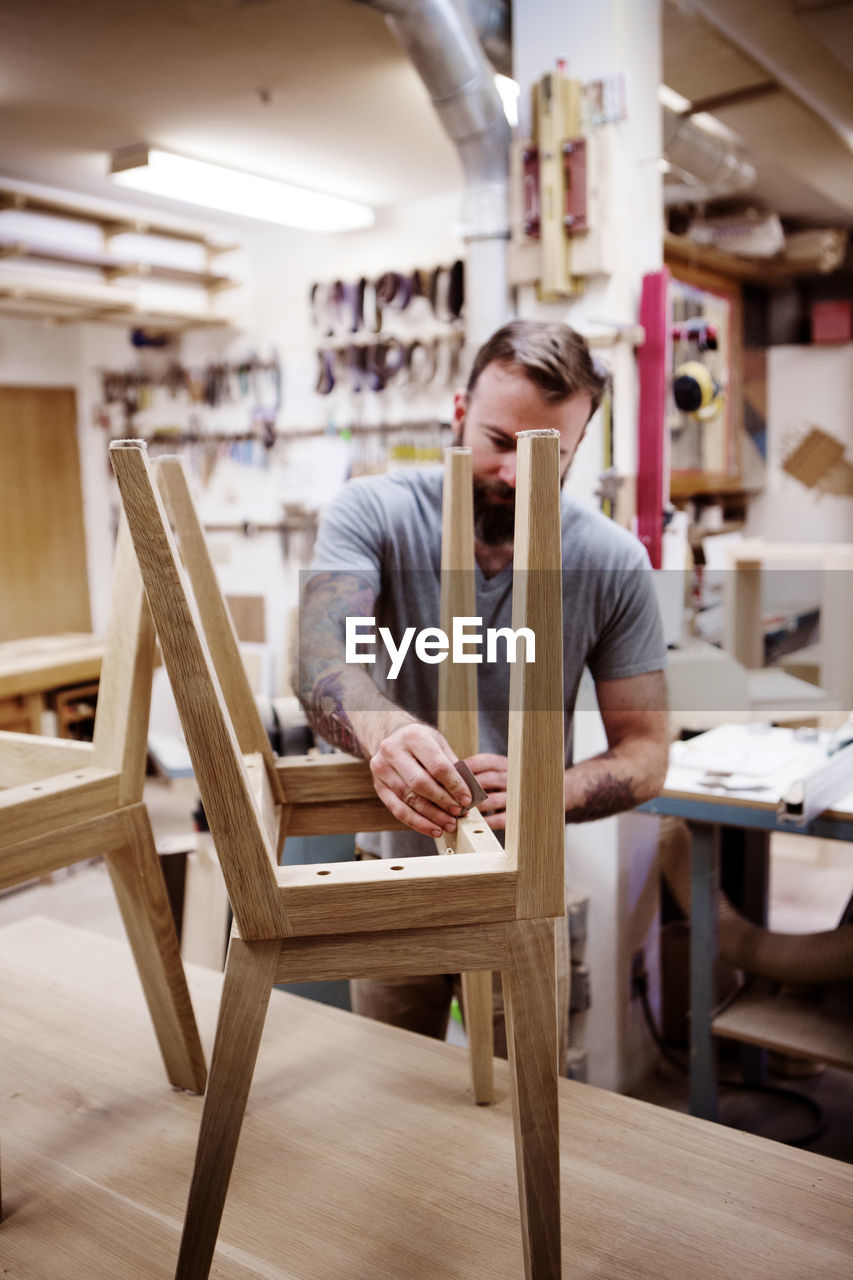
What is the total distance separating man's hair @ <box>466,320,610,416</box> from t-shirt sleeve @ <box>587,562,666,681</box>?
29cm

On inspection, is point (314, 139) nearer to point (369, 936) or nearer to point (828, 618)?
point (828, 618)

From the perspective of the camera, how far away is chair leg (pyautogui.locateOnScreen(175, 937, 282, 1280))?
2.36ft

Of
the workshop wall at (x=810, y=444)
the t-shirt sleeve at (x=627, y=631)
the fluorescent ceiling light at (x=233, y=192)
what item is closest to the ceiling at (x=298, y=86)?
the fluorescent ceiling light at (x=233, y=192)

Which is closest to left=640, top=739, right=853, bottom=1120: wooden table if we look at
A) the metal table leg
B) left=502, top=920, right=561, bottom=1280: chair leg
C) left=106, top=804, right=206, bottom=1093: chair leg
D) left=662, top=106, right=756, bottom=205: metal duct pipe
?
the metal table leg

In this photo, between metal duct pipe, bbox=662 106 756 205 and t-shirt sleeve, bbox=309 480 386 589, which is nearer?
t-shirt sleeve, bbox=309 480 386 589

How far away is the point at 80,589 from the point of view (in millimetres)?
5145

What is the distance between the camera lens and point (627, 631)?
4.50ft

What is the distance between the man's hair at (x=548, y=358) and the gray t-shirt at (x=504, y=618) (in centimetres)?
22

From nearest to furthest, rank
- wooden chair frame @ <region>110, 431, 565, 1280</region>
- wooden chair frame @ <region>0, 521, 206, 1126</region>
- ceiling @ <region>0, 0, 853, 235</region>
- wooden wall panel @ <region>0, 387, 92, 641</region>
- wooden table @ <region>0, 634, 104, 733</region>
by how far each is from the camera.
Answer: wooden chair frame @ <region>110, 431, 565, 1280</region>, wooden chair frame @ <region>0, 521, 206, 1126</region>, wooden table @ <region>0, 634, 104, 733</region>, ceiling @ <region>0, 0, 853, 235</region>, wooden wall panel @ <region>0, 387, 92, 641</region>

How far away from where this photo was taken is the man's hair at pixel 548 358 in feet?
3.70

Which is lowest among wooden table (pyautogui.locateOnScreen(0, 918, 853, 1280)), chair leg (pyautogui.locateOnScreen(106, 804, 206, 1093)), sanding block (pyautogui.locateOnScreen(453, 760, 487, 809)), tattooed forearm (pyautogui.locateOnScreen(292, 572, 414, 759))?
wooden table (pyautogui.locateOnScreen(0, 918, 853, 1280))

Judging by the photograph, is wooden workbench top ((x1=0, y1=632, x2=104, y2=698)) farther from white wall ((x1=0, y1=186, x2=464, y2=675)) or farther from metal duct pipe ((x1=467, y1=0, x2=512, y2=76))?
white wall ((x1=0, y1=186, x2=464, y2=675))

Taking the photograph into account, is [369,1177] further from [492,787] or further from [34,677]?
[34,677]

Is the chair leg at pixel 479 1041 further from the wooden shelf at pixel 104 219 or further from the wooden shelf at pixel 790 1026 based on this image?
the wooden shelf at pixel 104 219
